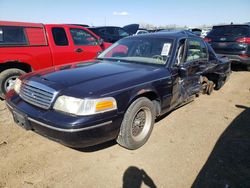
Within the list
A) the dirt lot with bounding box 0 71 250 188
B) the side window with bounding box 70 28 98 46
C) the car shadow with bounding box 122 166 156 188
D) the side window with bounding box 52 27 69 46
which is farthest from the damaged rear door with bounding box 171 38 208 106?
the side window with bounding box 52 27 69 46

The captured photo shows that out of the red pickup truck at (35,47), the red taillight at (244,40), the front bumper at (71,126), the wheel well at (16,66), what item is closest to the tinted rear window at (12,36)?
the red pickup truck at (35,47)

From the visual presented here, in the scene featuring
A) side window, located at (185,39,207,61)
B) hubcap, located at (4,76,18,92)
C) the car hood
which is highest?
side window, located at (185,39,207,61)

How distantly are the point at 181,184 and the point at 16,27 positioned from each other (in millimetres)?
5117

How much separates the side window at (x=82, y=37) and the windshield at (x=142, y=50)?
7.65 feet

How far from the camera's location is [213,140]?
12.6ft

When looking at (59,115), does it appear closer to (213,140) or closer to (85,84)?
(85,84)

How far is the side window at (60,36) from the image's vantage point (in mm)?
6250

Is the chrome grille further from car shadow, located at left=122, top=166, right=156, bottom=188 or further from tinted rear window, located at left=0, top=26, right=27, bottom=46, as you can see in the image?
tinted rear window, located at left=0, top=26, right=27, bottom=46

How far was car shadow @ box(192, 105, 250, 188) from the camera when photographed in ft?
9.27

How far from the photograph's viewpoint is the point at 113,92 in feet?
9.54

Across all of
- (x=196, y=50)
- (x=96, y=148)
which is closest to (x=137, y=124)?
(x=96, y=148)

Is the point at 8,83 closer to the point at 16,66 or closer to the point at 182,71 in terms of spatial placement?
the point at 16,66

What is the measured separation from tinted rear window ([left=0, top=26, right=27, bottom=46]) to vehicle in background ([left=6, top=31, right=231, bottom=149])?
2.35 m

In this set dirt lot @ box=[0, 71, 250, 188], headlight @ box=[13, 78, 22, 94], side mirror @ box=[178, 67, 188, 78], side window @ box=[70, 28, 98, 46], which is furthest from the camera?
side window @ box=[70, 28, 98, 46]
